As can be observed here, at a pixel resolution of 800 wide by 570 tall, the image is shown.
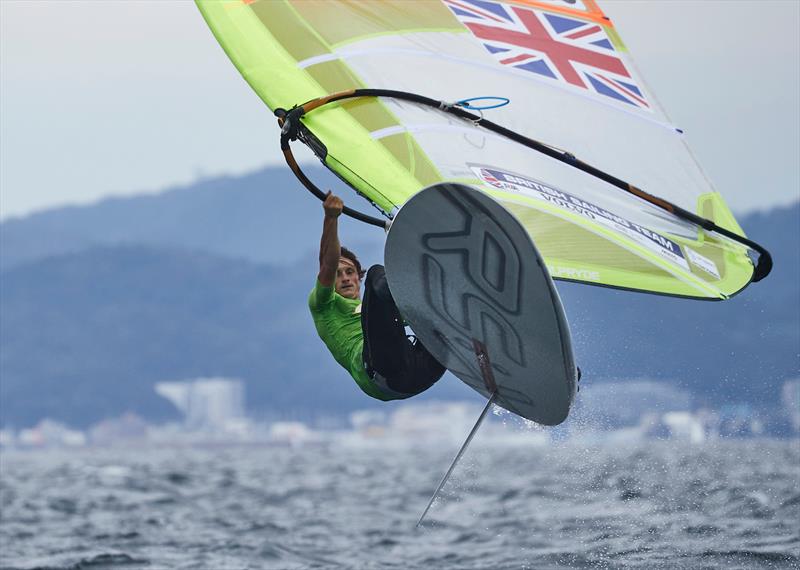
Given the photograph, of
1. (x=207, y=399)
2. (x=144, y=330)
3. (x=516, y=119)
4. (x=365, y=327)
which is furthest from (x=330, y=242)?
(x=144, y=330)

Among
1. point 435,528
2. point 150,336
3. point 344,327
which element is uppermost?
point 150,336

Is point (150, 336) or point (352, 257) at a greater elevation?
point (150, 336)

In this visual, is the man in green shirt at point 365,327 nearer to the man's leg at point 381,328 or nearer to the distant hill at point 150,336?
the man's leg at point 381,328

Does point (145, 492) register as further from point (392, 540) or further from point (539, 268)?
point (539, 268)

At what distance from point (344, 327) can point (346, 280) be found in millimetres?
219

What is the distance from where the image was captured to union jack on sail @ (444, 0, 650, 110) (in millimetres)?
7293

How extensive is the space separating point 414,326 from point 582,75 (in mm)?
2194

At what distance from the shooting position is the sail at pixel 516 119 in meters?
6.25

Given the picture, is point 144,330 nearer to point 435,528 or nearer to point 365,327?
point 435,528

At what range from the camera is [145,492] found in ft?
65.8

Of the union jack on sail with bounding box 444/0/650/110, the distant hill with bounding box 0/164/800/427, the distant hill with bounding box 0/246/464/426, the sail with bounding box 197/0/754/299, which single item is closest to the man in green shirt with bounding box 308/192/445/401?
the sail with bounding box 197/0/754/299

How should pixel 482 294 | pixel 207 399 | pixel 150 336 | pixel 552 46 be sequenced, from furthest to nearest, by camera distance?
pixel 150 336, pixel 207 399, pixel 552 46, pixel 482 294

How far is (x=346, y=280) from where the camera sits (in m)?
6.23

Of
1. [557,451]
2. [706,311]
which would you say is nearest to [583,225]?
[706,311]
